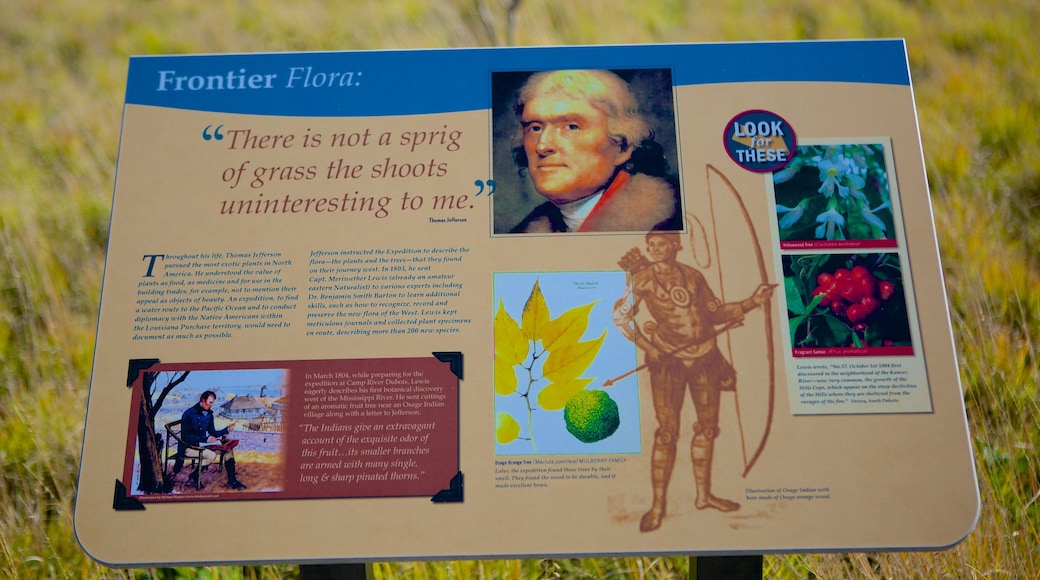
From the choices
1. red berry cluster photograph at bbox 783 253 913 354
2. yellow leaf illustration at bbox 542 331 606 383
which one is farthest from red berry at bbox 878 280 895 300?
yellow leaf illustration at bbox 542 331 606 383

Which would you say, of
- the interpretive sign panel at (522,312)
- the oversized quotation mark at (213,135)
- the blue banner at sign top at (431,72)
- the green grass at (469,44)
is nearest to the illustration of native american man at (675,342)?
the interpretive sign panel at (522,312)

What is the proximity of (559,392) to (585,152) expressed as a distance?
2.31ft

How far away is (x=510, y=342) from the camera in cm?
198

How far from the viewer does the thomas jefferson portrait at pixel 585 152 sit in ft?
6.83

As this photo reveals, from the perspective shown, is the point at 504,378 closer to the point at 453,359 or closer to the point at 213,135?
the point at 453,359

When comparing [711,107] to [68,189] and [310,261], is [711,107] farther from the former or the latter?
[68,189]

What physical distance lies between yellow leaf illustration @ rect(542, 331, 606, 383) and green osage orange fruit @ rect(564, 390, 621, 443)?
0.06 m

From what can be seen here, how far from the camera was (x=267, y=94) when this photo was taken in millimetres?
2227

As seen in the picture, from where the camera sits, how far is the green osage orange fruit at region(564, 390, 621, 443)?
1.92 metres

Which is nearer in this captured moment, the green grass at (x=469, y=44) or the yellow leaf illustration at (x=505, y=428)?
the yellow leaf illustration at (x=505, y=428)

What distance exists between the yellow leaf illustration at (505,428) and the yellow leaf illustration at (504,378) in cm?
6

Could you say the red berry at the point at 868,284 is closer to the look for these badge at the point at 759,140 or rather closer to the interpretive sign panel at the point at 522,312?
the interpretive sign panel at the point at 522,312

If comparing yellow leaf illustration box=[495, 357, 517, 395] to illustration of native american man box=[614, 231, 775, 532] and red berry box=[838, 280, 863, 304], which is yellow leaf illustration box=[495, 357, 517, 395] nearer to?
illustration of native american man box=[614, 231, 775, 532]

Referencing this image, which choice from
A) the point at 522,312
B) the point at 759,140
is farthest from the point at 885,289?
the point at 522,312
